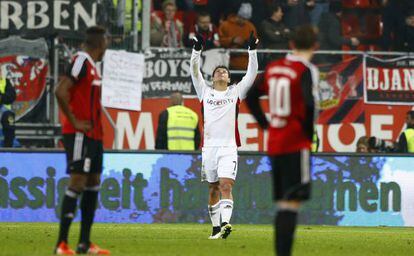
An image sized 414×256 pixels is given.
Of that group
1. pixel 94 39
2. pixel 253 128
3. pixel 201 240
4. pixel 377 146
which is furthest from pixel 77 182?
pixel 377 146

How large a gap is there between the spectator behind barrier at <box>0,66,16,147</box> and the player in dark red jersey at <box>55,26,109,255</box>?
1015cm

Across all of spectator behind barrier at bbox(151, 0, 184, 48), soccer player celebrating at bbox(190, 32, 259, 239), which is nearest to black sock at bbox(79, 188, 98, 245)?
soccer player celebrating at bbox(190, 32, 259, 239)

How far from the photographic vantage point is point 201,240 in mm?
15766

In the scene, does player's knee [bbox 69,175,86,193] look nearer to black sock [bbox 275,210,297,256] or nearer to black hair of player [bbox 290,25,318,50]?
black sock [bbox 275,210,297,256]

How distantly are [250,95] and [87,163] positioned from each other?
79.8 inches

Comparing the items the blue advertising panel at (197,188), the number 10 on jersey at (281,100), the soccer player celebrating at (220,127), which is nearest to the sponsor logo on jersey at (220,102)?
the soccer player celebrating at (220,127)

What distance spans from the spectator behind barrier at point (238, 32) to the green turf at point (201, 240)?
4.50 meters

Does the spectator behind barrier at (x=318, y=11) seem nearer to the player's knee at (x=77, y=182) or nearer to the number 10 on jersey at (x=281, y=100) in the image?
the player's knee at (x=77, y=182)

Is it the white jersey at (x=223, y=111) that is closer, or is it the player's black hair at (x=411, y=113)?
the white jersey at (x=223, y=111)

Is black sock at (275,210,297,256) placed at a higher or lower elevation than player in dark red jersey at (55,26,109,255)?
lower

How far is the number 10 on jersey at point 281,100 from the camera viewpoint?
Answer: 34.5 ft

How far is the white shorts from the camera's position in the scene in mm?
16359

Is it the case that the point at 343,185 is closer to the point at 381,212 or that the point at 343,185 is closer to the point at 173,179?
the point at 381,212

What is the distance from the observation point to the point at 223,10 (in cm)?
2552
